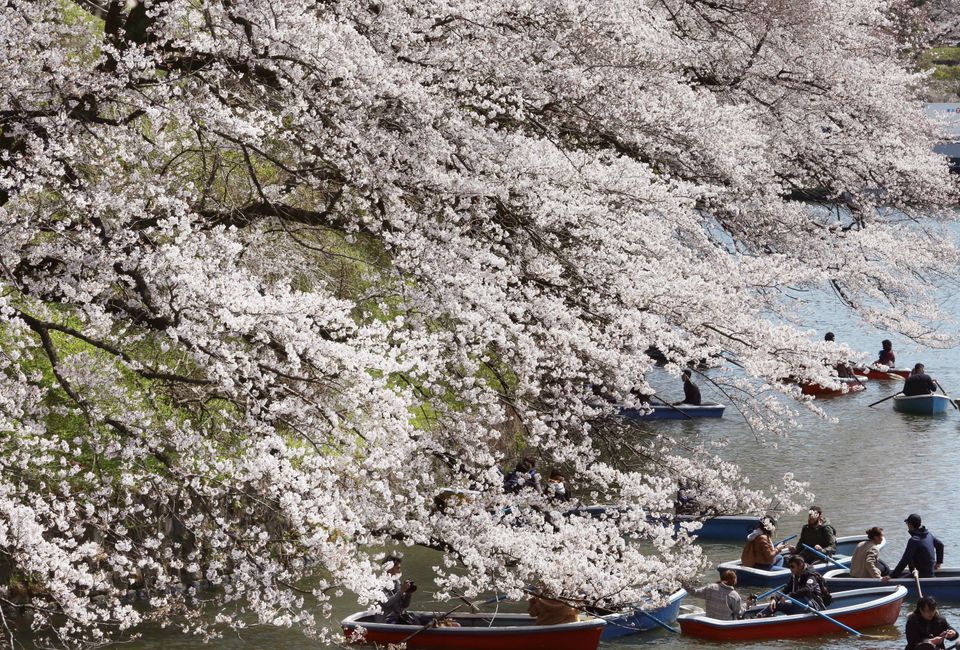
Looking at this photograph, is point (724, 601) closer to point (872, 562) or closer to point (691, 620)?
point (691, 620)

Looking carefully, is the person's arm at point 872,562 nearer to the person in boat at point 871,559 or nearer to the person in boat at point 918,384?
the person in boat at point 871,559

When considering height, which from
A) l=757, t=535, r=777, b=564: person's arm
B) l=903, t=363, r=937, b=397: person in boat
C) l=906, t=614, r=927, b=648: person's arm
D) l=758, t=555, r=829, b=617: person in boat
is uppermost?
l=903, t=363, r=937, b=397: person in boat

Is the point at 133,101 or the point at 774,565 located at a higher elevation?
the point at 133,101

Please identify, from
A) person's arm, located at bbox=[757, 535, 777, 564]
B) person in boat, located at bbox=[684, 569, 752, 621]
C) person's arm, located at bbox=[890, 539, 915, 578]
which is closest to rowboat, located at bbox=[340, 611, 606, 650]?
person in boat, located at bbox=[684, 569, 752, 621]

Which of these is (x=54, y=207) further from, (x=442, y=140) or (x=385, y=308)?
(x=385, y=308)

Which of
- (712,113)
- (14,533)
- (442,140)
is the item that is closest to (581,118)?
(712,113)

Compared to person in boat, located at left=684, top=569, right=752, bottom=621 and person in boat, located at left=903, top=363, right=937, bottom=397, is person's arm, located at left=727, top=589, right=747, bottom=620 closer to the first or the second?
person in boat, located at left=684, top=569, right=752, bottom=621

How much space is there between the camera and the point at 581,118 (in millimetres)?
14742

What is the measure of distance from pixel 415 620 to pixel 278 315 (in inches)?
246

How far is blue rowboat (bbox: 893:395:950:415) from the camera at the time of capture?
26656 mm

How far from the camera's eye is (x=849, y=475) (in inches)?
855

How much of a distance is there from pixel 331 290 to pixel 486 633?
4368mm

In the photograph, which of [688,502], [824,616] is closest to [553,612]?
[824,616]

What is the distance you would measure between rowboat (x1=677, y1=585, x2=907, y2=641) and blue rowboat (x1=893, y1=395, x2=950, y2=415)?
12903mm
